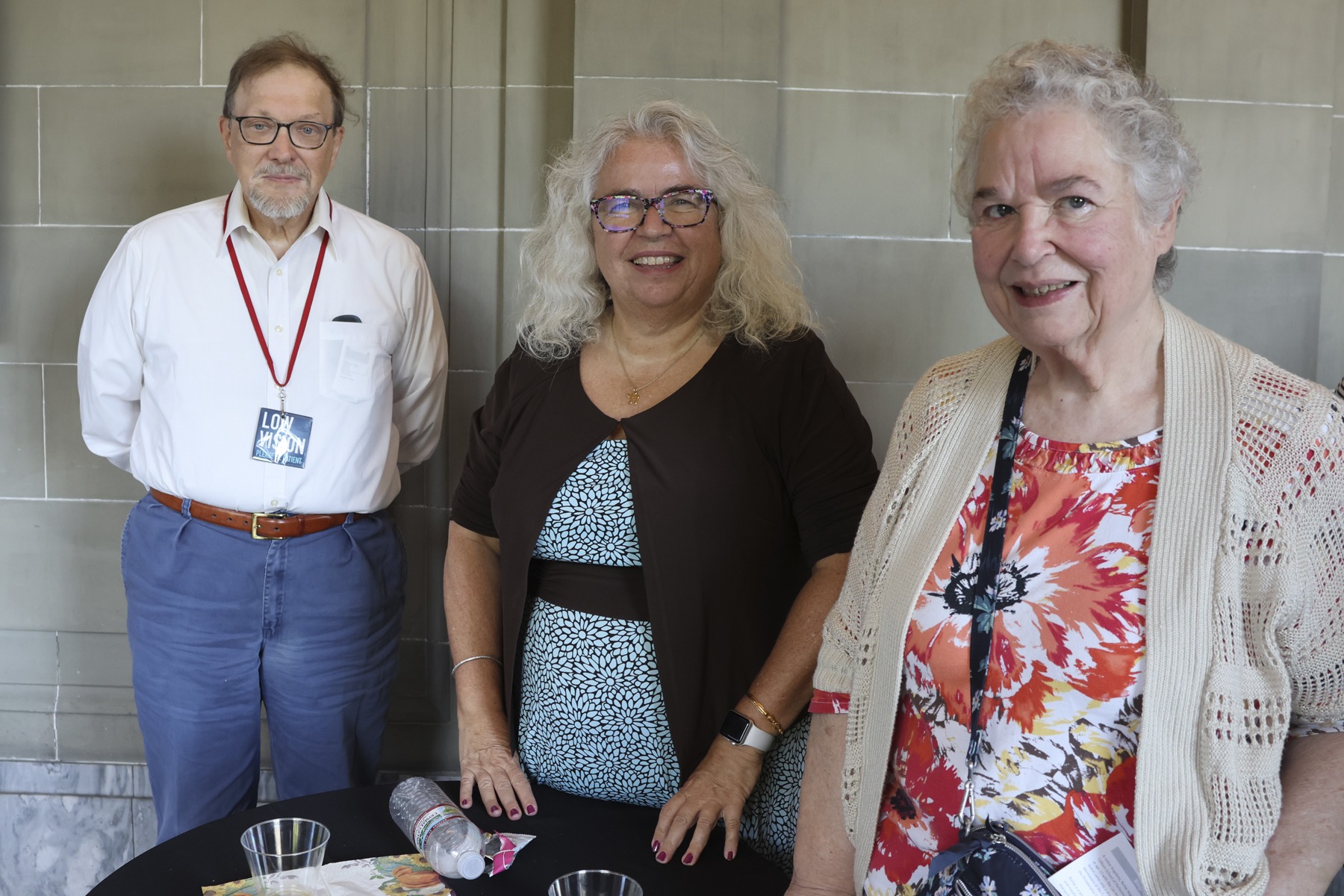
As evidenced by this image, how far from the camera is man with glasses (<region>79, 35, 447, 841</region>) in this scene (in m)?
2.43

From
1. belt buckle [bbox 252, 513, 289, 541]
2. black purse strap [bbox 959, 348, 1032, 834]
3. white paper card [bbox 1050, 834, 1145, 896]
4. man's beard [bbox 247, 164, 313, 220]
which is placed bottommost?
white paper card [bbox 1050, 834, 1145, 896]

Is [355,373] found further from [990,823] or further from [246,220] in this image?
[990,823]

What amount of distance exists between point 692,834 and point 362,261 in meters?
1.64

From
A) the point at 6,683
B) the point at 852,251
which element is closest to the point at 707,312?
the point at 852,251

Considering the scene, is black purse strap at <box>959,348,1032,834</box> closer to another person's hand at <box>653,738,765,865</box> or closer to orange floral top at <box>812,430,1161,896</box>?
orange floral top at <box>812,430,1161,896</box>

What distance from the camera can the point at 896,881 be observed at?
1.29 meters

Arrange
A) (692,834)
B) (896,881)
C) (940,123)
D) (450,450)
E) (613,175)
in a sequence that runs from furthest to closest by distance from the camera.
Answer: (450,450) → (940,123) → (613,175) → (692,834) → (896,881)

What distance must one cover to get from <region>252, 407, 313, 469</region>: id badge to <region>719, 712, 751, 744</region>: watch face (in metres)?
1.24

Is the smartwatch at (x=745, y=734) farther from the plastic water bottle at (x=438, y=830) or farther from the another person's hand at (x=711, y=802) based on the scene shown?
the plastic water bottle at (x=438, y=830)

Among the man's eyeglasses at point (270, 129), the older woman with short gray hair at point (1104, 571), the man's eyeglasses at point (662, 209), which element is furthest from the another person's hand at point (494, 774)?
the man's eyeglasses at point (270, 129)

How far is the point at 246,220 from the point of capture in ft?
8.24

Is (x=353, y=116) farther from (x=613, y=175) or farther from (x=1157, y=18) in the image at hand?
(x=1157, y=18)

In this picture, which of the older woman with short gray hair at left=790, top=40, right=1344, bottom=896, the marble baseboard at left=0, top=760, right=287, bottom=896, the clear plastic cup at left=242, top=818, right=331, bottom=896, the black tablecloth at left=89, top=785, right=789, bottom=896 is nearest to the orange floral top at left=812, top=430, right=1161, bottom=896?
the older woman with short gray hair at left=790, top=40, right=1344, bottom=896

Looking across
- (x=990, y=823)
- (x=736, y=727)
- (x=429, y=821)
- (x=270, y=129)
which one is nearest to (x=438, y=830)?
(x=429, y=821)
